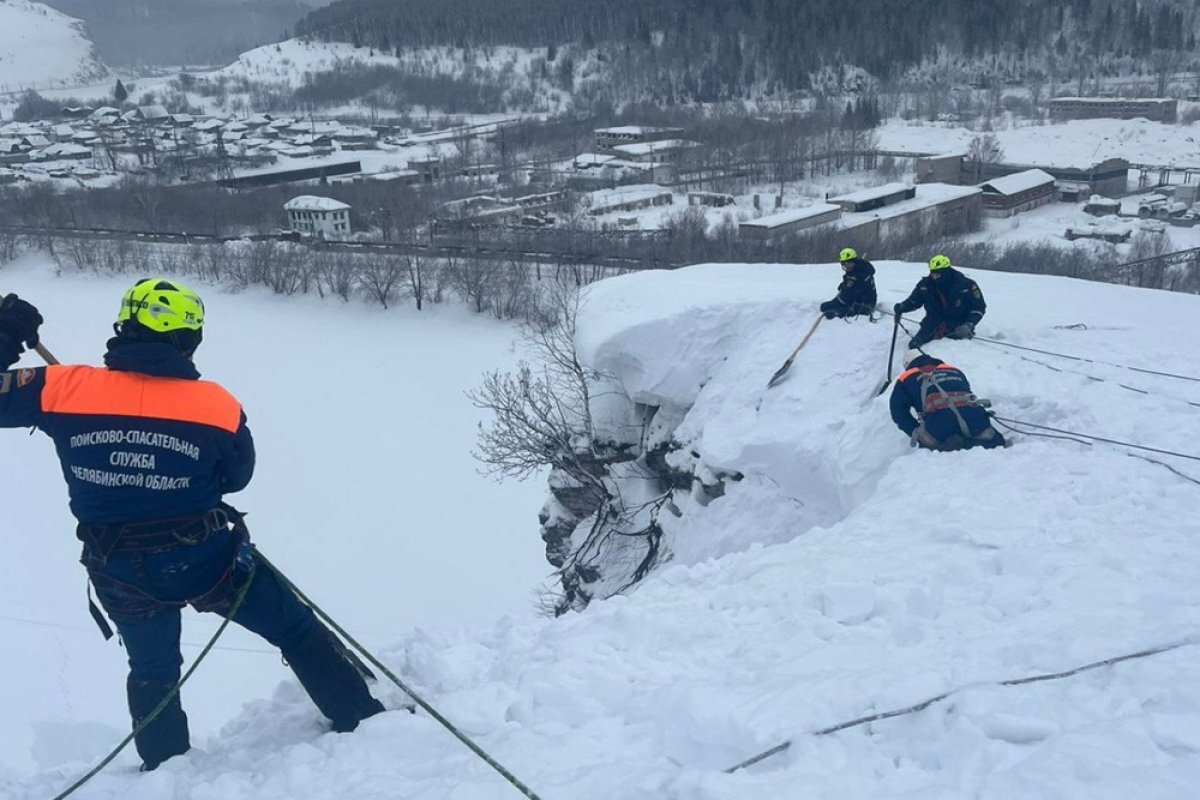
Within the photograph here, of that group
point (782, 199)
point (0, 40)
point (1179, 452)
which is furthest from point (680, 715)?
point (0, 40)

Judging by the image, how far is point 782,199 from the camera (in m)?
45.8

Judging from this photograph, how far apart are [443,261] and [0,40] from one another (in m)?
137

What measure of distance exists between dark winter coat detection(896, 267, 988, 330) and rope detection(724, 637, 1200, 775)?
212 inches

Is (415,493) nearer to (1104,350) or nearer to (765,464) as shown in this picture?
(765,464)

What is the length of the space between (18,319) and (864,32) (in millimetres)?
93346

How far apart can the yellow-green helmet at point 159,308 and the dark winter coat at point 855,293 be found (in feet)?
24.0

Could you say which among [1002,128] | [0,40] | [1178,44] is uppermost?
[0,40]

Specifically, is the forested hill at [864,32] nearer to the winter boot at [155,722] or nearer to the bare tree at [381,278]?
the bare tree at [381,278]

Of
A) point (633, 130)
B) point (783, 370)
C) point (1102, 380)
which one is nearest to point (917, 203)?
point (633, 130)

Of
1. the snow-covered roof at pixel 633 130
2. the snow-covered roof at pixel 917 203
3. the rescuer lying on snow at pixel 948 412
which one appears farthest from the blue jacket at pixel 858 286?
the snow-covered roof at pixel 633 130

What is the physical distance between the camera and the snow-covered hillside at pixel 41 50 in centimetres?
12688

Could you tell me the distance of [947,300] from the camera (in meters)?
8.54

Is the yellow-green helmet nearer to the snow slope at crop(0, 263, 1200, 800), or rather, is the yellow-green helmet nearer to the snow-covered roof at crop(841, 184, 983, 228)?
the snow slope at crop(0, 263, 1200, 800)

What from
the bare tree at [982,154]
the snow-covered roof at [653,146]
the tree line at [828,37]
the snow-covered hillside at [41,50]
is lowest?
the bare tree at [982,154]
